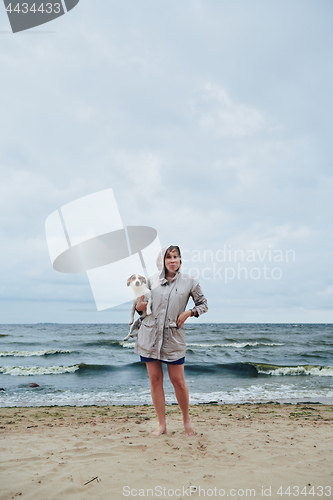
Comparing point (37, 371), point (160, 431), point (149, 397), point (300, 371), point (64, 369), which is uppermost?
point (160, 431)

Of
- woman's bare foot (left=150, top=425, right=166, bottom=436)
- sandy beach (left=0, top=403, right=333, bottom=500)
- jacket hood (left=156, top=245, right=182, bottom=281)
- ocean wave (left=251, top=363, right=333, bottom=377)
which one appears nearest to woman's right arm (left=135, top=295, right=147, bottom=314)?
jacket hood (left=156, top=245, right=182, bottom=281)

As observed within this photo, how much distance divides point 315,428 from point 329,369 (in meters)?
11.0

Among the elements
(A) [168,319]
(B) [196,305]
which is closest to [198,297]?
(B) [196,305]

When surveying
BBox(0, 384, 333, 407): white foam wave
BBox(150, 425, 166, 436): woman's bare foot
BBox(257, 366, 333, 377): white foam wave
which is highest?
BBox(150, 425, 166, 436): woman's bare foot

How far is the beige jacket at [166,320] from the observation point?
143 inches

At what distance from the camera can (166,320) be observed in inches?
144

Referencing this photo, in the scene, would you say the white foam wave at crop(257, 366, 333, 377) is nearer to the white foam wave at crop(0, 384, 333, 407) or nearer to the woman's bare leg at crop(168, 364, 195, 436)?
the white foam wave at crop(0, 384, 333, 407)

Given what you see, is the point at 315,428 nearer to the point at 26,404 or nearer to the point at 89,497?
the point at 89,497

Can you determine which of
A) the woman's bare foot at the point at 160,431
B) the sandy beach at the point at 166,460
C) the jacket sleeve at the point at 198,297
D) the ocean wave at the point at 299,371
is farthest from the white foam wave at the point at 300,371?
the jacket sleeve at the point at 198,297

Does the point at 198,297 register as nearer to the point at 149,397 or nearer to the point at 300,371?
the point at 149,397

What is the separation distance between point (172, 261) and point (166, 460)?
6.43 feet

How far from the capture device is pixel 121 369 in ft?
48.6

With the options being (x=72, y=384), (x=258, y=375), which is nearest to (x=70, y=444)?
(x=72, y=384)

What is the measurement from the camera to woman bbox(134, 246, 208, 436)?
3.63 meters
